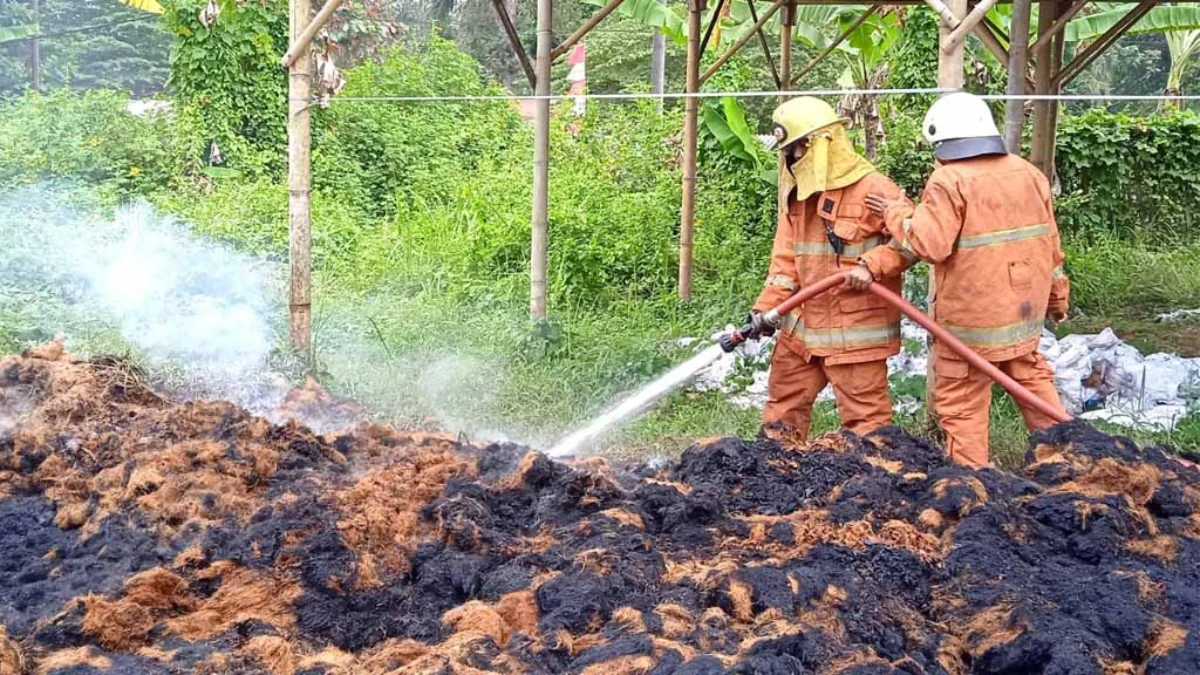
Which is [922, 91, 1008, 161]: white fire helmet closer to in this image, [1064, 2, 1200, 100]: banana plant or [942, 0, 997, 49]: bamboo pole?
[942, 0, 997, 49]: bamboo pole

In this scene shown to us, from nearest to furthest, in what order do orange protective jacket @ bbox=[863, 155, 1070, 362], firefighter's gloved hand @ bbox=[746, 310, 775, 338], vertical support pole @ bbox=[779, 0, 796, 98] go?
orange protective jacket @ bbox=[863, 155, 1070, 362], firefighter's gloved hand @ bbox=[746, 310, 775, 338], vertical support pole @ bbox=[779, 0, 796, 98]

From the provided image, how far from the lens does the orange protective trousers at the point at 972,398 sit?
202 inches

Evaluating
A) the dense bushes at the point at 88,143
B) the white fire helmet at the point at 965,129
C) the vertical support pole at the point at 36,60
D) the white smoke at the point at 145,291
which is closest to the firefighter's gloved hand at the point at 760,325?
the white fire helmet at the point at 965,129

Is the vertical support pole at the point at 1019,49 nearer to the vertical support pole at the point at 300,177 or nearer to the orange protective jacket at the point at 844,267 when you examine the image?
the orange protective jacket at the point at 844,267

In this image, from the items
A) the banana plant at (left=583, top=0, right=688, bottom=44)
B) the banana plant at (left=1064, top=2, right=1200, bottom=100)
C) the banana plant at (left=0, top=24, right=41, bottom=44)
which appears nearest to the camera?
the banana plant at (left=583, top=0, right=688, bottom=44)

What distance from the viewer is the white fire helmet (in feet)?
16.1

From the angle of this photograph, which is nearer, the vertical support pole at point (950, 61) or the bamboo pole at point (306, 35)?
the vertical support pole at point (950, 61)

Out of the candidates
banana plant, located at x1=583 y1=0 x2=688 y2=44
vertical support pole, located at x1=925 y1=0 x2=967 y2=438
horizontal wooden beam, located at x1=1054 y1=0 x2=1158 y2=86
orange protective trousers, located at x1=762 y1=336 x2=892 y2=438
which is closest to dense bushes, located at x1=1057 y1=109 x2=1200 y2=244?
horizontal wooden beam, located at x1=1054 y1=0 x2=1158 y2=86

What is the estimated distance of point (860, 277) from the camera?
5.06m

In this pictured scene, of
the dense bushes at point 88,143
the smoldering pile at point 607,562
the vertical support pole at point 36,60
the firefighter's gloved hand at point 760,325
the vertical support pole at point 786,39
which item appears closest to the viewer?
the smoldering pile at point 607,562

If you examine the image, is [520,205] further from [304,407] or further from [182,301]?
[304,407]

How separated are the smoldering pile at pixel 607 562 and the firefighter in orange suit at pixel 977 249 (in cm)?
70

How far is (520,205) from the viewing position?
37.9 ft

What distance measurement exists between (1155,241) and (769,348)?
750 cm
